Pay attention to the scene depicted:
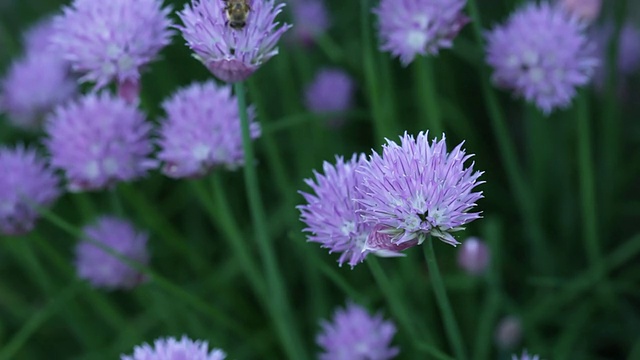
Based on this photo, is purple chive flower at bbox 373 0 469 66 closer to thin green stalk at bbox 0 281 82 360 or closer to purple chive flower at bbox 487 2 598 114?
purple chive flower at bbox 487 2 598 114

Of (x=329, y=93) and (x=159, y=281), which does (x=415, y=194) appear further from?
(x=329, y=93)

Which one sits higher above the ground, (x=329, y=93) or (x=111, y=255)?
(x=329, y=93)

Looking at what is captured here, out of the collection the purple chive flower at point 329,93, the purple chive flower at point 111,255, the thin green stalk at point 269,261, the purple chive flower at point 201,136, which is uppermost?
the purple chive flower at point 329,93

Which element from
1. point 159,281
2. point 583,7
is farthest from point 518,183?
point 159,281

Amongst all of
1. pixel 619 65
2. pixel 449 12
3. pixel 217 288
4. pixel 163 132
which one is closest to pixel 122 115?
pixel 163 132

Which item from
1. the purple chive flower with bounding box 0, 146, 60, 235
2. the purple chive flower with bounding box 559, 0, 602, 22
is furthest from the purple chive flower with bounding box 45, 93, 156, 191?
the purple chive flower with bounding box 559, 0, 602, 22

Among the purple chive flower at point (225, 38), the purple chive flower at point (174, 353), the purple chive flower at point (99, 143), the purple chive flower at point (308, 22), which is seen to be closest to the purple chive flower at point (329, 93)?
the purple chive flower at point (308, 22)

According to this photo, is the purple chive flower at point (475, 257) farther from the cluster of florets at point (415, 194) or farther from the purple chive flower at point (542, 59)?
the cluster of florets at point (415, 194)
